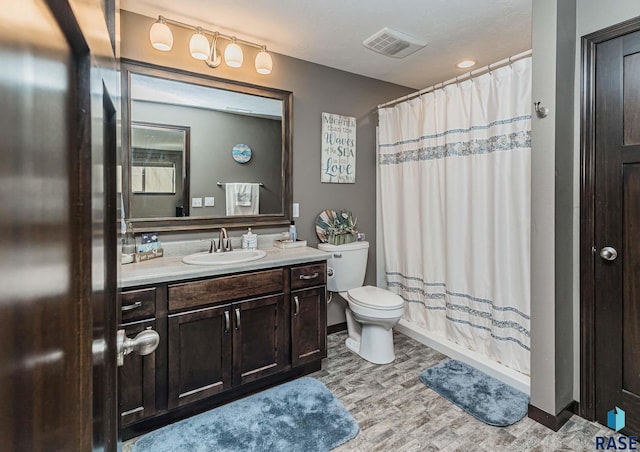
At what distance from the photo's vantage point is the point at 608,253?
168 centimetres

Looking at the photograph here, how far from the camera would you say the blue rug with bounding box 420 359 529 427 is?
181 centimetres

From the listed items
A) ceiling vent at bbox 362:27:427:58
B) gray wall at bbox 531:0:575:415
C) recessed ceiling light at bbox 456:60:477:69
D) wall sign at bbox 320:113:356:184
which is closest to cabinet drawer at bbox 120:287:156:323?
wall sign at bbox 320:113:356:184

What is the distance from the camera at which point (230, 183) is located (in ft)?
7.91

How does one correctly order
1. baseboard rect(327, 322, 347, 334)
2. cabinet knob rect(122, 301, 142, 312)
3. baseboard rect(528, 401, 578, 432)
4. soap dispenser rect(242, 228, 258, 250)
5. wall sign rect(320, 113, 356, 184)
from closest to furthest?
cabinet knob rect(122, 301, 142, 312), baseboard rect(528, 401, 578, 432), soap dispenser rect(242, 228, 258, 250), wall sign rect(320, 113, 356, 184), baseboard rect(327, 322, 347, 334)

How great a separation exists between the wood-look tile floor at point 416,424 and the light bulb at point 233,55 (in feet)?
7.40

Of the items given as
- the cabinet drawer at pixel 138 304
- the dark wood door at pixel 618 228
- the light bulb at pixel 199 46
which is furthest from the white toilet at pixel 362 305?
the light bulb at pixel 199 46

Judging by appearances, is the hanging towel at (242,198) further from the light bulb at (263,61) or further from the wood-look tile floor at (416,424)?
the wood-look tile floor at (416,424)

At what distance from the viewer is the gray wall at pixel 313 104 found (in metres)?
2.15

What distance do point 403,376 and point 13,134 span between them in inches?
95.7

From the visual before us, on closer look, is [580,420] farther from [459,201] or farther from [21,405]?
[21,405]

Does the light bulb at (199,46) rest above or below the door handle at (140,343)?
above

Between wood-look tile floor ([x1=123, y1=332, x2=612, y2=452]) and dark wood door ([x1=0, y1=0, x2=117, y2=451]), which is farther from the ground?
dark wood door ([x1=0, y1=0, x2=117, y2=451])

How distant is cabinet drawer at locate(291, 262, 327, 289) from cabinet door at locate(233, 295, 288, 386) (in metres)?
0.15

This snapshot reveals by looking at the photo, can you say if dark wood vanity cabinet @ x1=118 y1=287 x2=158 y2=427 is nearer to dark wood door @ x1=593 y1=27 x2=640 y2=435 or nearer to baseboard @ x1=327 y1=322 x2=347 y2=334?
baseboard @ x1=327 y1=322 x2=347 y2=334
